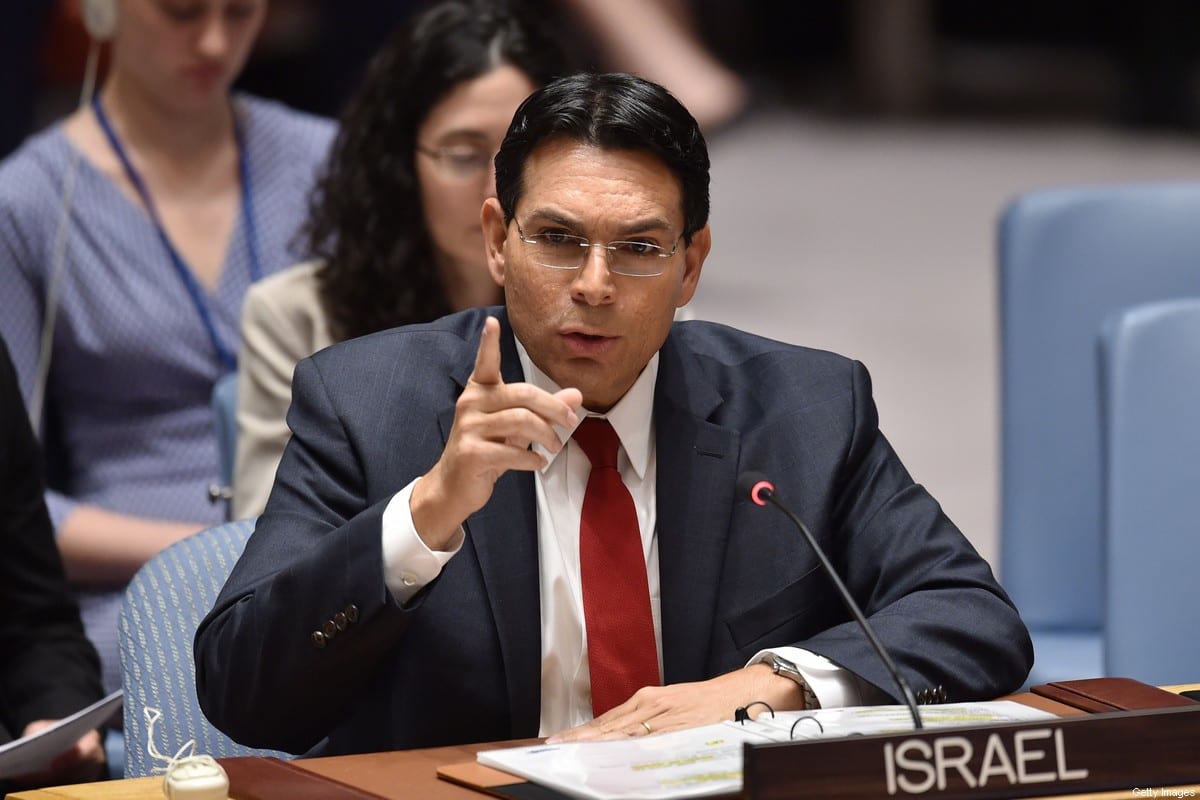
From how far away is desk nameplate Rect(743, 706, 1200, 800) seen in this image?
5.09ft

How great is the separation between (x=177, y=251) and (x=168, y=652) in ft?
4.76

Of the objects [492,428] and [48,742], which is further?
[48,742]

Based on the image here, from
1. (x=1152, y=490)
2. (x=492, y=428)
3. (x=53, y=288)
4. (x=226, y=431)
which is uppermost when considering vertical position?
(x=53, y=288)

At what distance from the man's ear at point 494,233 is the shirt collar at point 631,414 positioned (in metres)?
0.10

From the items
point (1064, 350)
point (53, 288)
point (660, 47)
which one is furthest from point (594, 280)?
point (660, 47)

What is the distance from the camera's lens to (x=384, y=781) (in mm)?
1725

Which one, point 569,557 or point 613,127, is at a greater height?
point 613,127

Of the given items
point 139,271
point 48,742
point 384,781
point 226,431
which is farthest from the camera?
point 139,271

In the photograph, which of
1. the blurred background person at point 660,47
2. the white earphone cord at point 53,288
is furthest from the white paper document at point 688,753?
the blurred background person at point 660,47

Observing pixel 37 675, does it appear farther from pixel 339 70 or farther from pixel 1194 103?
pixel 1194 103

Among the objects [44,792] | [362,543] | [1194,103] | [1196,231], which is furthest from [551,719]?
[1194,103]

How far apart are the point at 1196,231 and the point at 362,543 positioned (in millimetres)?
1942

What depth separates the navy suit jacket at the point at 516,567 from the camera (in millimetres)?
1948

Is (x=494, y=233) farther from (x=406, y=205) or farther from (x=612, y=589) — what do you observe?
(x=406, y=205)
